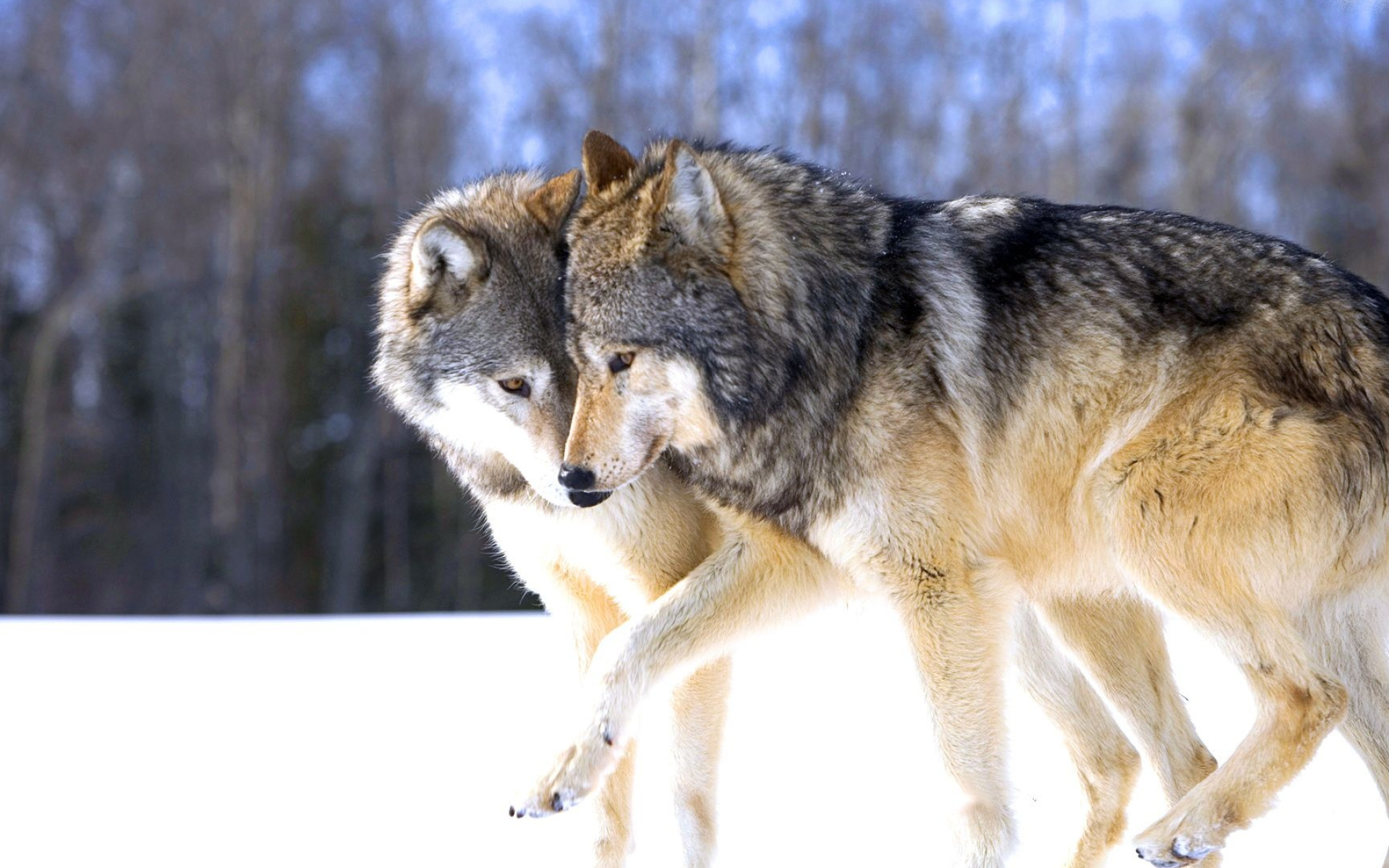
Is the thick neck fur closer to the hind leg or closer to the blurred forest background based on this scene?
the hind leg

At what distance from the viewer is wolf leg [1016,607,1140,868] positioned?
421 cm

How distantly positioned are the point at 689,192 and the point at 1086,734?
2.09m

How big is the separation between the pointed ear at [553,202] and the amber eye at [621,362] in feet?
2.11

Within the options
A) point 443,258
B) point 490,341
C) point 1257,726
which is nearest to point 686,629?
point 490,341

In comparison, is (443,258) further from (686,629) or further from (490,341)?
(686,629)

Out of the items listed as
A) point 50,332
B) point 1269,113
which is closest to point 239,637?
point 50,332

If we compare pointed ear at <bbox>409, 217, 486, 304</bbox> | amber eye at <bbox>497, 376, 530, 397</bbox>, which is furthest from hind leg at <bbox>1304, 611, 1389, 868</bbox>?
pointed ear at <bbox>409, 217, 486, 304</bbox>

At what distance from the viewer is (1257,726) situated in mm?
3738

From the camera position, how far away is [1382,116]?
81.1ft

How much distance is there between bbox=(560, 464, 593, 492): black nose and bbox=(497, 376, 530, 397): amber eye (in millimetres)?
443

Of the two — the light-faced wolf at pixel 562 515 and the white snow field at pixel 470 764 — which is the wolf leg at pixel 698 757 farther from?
the white snow field at pixel 470 764

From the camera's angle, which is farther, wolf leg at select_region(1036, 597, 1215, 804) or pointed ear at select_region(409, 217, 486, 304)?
wolf leg at select_region(1036, 597, 1215, 804)

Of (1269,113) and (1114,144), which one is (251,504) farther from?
(1269,113)

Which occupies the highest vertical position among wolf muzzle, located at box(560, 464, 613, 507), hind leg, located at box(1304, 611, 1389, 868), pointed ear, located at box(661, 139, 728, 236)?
pointed ear, located at box(661, 139, 728, 236)
